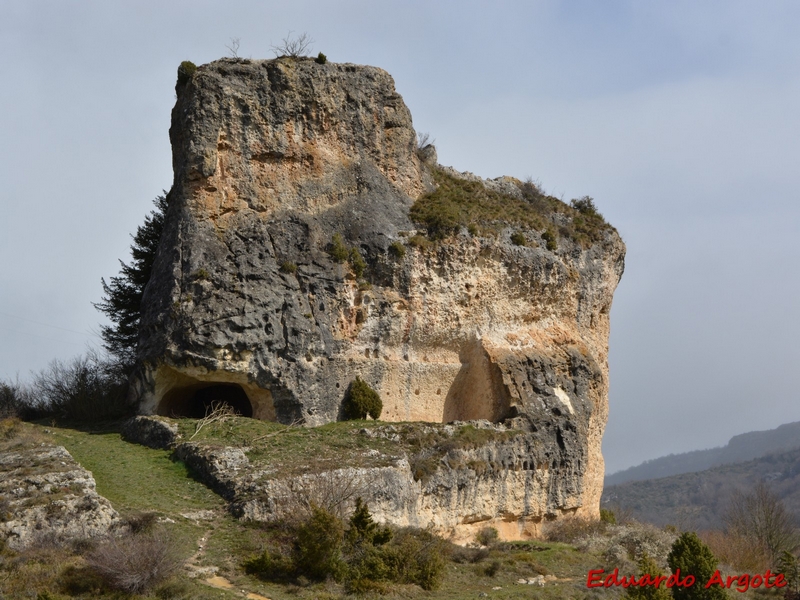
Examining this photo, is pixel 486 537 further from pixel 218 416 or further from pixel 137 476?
pixel 137 476

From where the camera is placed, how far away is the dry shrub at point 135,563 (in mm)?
14961

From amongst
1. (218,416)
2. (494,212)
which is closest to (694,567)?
(218,416)

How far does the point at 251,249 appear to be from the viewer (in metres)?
25.7

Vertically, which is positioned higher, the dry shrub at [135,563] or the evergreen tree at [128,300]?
the evergreen tree at [128,300]

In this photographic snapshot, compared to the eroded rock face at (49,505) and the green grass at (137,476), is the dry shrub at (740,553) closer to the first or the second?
the green grass at (137,476)

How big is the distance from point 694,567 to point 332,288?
12.7 metres

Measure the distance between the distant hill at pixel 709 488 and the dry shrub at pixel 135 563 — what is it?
81802 mm

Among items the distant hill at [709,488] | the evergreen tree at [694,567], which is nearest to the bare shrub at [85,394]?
the evergreen tree at [694,567]

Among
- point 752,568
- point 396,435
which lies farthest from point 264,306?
point 752,568

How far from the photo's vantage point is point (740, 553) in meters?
29.1

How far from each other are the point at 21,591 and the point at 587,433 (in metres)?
18.9

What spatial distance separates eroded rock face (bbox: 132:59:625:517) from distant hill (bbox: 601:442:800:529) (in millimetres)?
67796

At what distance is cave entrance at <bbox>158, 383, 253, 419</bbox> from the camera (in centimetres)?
2634

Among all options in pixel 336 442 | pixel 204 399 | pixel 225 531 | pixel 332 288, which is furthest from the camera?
pixel 204 399
